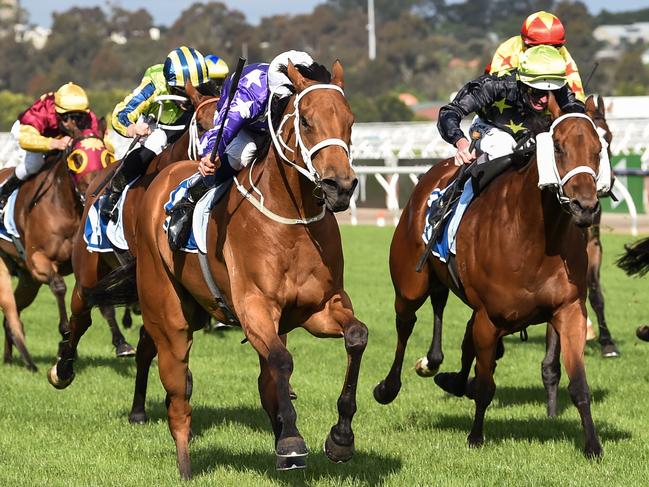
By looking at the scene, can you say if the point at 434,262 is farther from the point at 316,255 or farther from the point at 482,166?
the point at 316,255

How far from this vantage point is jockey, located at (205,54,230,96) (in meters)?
8.53

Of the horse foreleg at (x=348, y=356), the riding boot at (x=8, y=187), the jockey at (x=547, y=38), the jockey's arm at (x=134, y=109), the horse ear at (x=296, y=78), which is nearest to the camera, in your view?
the horse ear at (x=296, y=78)

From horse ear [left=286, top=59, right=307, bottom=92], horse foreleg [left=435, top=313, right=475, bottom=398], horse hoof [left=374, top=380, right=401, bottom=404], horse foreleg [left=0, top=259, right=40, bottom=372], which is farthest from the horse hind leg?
horse foreleg [left=0, top=259, right=40, bottom=372]

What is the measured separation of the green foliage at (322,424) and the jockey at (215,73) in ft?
6.99

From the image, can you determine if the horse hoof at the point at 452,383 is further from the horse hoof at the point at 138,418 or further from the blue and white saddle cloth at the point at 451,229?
the horse hoof at the point at 138,418

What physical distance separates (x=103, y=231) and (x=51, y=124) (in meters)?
2.50

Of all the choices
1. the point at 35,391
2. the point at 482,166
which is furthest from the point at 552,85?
the point at 35,391

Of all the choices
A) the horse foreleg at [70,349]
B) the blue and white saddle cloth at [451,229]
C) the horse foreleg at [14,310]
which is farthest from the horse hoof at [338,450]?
the horse foreleg at [14,310]

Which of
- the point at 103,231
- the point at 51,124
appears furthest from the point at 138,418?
the point at 51,124

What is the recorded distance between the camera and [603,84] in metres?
87.5

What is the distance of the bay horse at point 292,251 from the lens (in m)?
5.50

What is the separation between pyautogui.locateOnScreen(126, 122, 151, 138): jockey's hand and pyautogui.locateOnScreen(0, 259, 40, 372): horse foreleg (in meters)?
2.41

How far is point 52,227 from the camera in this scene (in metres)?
10.7

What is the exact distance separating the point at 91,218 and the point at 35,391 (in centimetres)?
146
